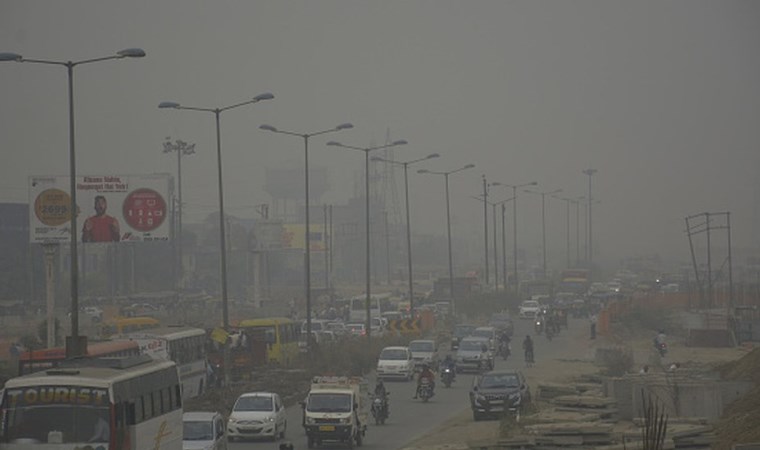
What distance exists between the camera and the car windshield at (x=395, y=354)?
5094 cm

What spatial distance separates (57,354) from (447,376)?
17.0 m

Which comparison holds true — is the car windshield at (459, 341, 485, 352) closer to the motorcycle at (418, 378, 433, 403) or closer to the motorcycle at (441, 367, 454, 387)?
the motorcycle at (441, 367, 454, 387)

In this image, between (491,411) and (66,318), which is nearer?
(491,411)

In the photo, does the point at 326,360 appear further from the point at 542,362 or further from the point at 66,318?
the point at 66,318

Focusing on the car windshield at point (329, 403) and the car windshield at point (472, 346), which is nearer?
the car windshield at point (329, 403)

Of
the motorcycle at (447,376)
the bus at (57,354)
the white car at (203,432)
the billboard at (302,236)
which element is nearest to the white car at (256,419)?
the bus at (57,354)

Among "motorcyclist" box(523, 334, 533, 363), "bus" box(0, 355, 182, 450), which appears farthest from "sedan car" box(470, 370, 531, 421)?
"motorcyclist" box(523, 334, 533, 363)

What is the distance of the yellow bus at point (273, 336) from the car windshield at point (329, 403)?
20737 mm

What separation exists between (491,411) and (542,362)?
2203cm

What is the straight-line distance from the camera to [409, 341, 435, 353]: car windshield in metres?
55.1

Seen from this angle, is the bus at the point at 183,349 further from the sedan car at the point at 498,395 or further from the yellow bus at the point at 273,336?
the sedan car at the point at 498,395

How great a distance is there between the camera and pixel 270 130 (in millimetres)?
52562

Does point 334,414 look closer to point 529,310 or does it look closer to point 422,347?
point 422,347

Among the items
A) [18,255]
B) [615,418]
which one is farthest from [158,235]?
[18,255]
